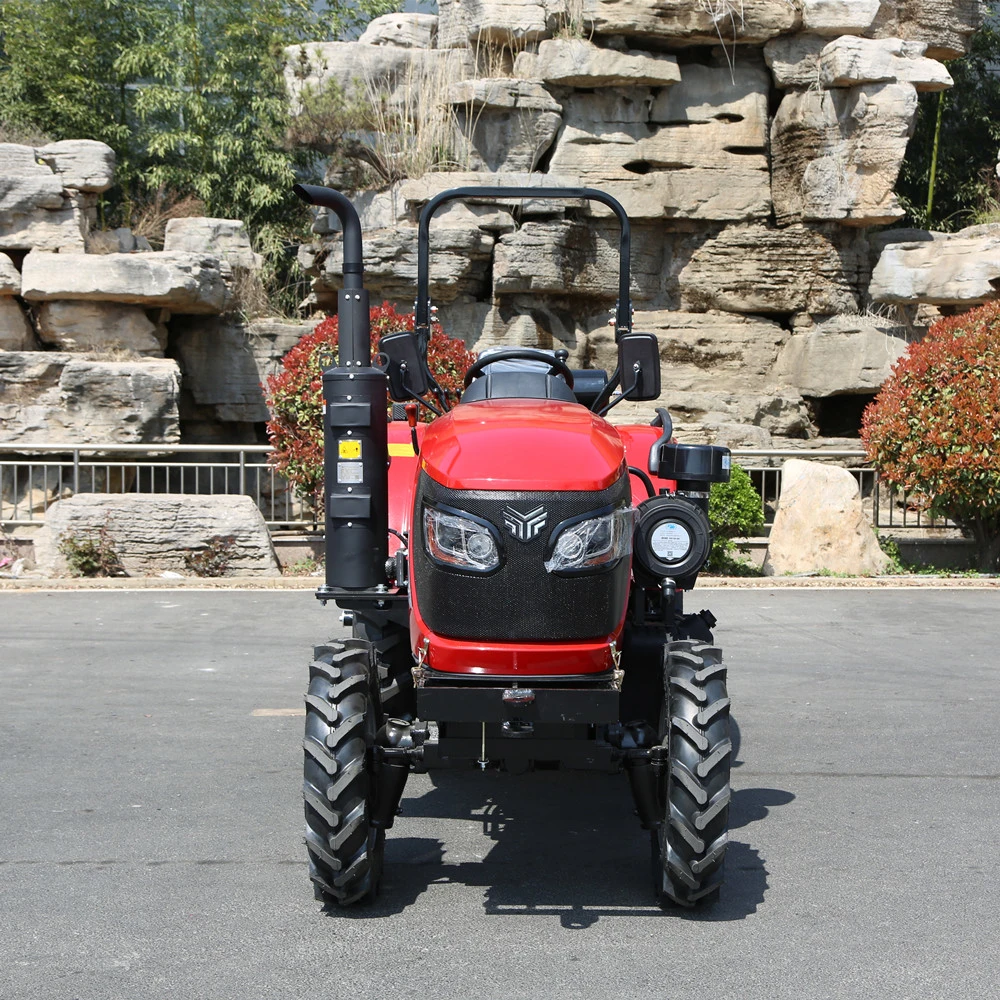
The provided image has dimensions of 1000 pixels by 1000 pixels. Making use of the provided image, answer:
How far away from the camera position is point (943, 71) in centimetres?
1681

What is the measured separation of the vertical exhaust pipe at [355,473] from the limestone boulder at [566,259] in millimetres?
11241

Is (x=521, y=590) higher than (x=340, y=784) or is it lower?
higher

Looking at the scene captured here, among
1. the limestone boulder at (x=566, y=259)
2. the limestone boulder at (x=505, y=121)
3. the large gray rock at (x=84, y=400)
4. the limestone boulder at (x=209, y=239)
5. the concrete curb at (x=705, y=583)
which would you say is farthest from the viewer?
the limestone boulder at (x=209, y=239)

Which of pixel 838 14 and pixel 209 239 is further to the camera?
pixel 209 239

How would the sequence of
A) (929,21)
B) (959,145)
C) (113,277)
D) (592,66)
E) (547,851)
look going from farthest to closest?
1. (959,145)
2. (929,21)
3. (592,66)
4. (113,277)
5. (547,851)

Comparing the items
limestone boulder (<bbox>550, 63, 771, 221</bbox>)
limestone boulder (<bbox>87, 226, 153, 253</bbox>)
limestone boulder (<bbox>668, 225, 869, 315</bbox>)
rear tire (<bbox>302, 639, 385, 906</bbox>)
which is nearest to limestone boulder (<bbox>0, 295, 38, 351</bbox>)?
limestone boulder (<bbox>87, 226, 153, 253</bbox>)

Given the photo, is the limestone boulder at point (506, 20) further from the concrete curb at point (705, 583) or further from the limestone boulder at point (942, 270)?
the concrete curb at point (705, 583)

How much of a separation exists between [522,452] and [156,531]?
29.7ft

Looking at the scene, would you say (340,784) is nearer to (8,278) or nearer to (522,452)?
(522,452)

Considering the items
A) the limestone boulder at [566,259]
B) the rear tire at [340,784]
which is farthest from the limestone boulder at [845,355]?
the rear tire at [340,784]

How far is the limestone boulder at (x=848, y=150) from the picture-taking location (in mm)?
16594

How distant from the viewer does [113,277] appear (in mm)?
15078

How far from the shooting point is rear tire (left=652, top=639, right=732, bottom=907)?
389 cm

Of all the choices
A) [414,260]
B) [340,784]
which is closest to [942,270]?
[414,260]
